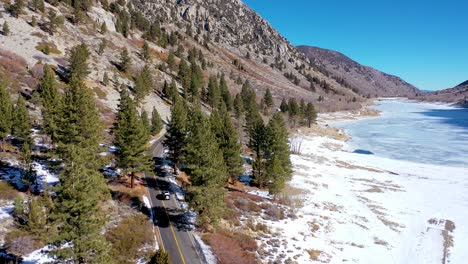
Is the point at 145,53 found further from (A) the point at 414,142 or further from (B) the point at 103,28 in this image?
(A) the point at 414,142

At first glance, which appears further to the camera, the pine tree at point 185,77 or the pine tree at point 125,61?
the pine tree at point 185,77

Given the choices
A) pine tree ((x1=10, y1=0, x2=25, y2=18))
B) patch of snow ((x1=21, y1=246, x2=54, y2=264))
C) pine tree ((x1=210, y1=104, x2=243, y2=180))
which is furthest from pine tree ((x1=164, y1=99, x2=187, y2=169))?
A: pine tree ((x1=10, y1=0, x2=25, y2=18))

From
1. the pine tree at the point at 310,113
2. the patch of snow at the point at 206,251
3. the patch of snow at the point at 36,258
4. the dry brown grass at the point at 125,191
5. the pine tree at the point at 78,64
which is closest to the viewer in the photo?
the patch of snow at the point at 36,258

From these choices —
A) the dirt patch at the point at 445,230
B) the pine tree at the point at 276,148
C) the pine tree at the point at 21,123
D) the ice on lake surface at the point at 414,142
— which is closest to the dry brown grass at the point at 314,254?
the dirt patch at the point at 445,230

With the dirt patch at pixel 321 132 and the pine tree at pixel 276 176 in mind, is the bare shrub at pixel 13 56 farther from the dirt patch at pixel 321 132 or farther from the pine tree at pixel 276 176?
the dirt patch at pixel 321 132

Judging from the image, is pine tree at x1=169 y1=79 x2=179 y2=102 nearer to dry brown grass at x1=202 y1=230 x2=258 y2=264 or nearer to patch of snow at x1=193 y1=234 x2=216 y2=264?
dry brown grass at x1=202 y1=230 x2=258 y2=264

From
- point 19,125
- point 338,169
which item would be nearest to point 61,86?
point 19,125
